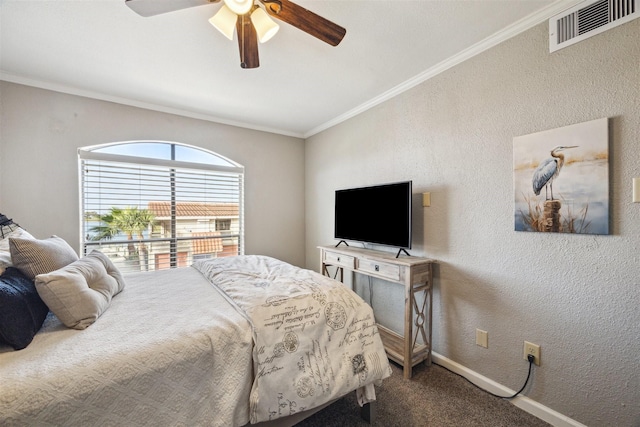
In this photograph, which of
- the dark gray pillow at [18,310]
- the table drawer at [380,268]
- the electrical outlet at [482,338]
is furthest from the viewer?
the table drawer at [380,268]

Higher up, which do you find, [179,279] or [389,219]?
[389,219]

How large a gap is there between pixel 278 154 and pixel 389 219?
6.99 ft

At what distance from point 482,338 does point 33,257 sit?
279 cm

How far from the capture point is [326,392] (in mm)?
1329

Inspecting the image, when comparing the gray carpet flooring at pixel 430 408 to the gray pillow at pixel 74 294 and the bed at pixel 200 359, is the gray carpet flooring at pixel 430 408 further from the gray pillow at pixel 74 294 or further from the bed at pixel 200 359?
the gray pillow at pixel 74 294

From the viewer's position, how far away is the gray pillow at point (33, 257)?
4.26 feet

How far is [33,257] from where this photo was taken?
133 centimetres

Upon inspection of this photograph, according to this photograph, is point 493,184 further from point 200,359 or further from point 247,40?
point 200,359

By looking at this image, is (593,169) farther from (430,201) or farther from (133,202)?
(133,202)

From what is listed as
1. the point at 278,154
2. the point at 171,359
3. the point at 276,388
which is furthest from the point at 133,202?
the point at 276,388

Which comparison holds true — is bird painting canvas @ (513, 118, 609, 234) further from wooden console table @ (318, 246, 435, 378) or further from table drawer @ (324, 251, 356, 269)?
table drawer @ (324, 251, 356, 269)

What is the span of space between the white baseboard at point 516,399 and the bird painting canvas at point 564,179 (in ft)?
3.54

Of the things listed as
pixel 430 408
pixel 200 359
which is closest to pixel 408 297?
pixel 430 408

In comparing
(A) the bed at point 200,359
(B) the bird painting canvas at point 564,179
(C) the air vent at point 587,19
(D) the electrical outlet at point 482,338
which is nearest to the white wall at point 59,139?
(A) the bed at point 200,359
